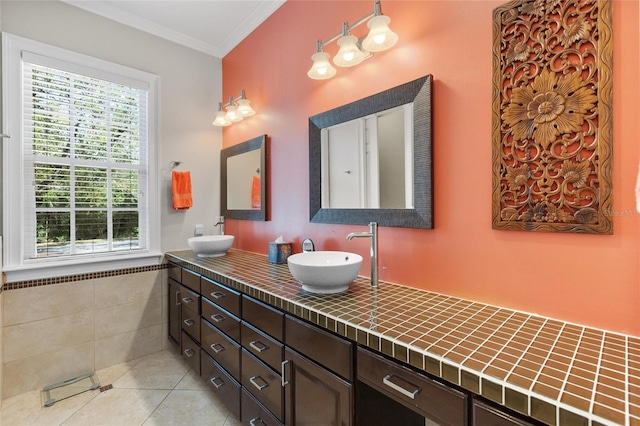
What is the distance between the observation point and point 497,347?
89 centimetres

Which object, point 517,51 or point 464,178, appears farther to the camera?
point 464,178

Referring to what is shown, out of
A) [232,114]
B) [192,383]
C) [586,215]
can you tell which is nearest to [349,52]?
[586,215]

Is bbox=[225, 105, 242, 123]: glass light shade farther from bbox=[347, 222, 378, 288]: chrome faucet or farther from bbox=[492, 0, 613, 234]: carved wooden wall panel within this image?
bbox=[492, 0, 613, 234]: carved wooden wall panel

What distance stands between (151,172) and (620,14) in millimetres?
2978

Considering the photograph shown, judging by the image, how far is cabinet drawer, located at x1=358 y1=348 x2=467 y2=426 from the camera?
814 millimetres

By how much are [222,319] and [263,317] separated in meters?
0.48

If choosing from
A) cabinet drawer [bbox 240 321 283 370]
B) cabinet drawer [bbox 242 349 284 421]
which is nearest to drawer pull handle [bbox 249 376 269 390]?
cabinet drawer [bbox 242 349 284 421]

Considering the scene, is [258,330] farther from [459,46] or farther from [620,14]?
[620,14]

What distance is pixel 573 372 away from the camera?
758 mm

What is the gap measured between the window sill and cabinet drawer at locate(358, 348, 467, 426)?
2.27m

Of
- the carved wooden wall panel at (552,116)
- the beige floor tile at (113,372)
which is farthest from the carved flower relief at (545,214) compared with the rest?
the beige floor tile at (113,372)

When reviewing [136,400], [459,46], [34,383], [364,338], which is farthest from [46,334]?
[459,46]

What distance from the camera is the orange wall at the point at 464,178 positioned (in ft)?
3.20

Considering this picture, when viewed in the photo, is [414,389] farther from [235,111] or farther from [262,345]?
[235,111]
